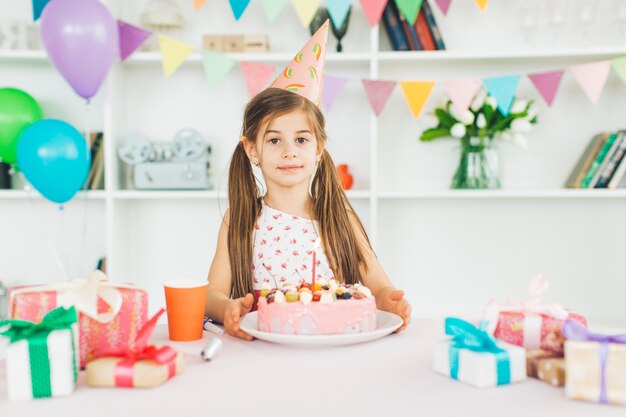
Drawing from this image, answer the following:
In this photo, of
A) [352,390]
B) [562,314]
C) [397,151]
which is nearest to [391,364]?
[352,390]

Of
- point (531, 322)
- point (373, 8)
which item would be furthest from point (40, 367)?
point (373, 8)

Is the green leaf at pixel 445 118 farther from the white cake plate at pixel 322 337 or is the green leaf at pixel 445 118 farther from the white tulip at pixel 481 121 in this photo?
the white cake plate at pixel 322 337

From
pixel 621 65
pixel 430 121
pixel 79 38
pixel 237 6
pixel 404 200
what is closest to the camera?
pixel 79 38

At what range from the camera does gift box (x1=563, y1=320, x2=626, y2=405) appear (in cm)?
72

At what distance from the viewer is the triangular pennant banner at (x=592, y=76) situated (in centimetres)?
247

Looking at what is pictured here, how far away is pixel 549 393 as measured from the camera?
0.76 meters

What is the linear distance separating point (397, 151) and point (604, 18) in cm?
100

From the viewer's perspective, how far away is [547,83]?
2539 millimetres

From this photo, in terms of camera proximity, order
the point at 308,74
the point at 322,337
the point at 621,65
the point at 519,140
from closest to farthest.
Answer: the point at 322,337
the point at 308,74
the point at 621,65
the point at 519,140

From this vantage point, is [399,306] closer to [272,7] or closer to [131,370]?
[131,370]

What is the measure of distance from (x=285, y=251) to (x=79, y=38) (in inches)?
34.5

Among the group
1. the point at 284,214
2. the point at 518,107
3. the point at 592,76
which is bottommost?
the point at 284,214

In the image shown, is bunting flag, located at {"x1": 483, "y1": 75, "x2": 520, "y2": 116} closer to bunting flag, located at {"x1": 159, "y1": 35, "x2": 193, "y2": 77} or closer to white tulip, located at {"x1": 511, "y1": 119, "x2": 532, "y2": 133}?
white tulip, located at {"x1": 511, "y1": 119, "x2": 532, "y2": 133}

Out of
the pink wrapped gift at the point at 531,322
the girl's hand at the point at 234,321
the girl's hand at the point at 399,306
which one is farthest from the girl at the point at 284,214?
the pink wrapped gift at the point at 531,322
